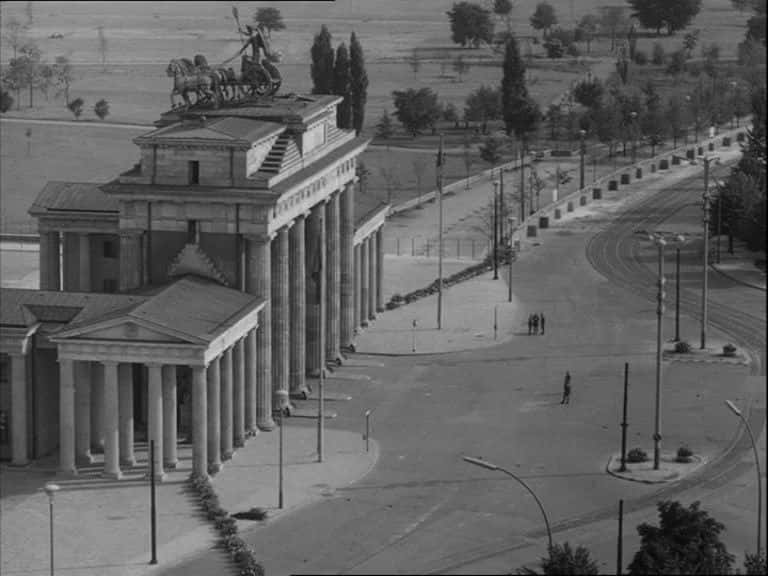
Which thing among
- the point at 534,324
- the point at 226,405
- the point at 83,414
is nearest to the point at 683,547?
the point at 226,405

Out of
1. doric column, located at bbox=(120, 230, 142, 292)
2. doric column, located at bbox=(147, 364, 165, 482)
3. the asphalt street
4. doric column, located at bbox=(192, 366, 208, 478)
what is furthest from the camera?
doric column, located at bbox=(120, 230, 142, 292)

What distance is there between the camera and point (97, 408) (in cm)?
10406

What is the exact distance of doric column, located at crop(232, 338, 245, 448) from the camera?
348 ft

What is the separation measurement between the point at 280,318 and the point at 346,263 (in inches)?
521

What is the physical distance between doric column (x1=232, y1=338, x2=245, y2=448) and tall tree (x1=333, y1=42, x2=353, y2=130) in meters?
93.1

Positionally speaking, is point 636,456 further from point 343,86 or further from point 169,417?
point 343,86

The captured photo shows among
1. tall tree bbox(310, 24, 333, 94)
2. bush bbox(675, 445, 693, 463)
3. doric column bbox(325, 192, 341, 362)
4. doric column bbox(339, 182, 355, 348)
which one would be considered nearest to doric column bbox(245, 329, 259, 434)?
doric column bbox(325, 192, 341, 362)

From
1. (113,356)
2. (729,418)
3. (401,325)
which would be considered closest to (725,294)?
(401,325)

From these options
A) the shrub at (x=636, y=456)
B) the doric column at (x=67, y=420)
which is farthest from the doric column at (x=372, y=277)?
the doric column at (x=67, y=420)

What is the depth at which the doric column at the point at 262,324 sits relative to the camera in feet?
355

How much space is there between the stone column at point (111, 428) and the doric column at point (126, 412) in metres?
0.34

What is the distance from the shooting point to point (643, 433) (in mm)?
108250

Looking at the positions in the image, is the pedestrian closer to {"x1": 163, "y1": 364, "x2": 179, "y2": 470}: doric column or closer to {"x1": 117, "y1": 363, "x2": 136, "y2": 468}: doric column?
{"x1": 163, "y1": 364, "x2": 179, "y2": 470}: doric column

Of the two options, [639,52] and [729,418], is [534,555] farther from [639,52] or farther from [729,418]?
[639,52]
